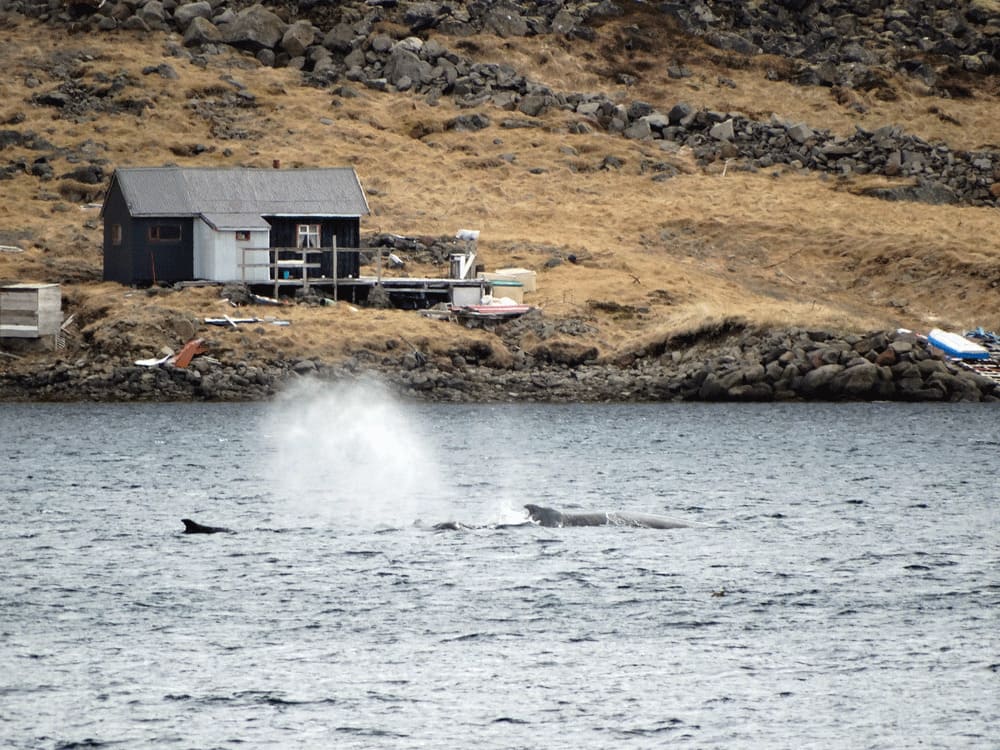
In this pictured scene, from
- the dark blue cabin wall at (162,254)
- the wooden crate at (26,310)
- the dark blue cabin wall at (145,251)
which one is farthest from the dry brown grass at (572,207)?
the wooden crate at (26,310)

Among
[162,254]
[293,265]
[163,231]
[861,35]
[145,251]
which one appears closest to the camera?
[293,265]

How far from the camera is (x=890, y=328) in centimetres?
8500

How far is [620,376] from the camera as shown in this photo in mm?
79250

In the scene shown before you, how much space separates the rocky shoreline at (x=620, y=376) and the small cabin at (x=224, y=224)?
751 centimetres

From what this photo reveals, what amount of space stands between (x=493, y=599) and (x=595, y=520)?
9.99 meters

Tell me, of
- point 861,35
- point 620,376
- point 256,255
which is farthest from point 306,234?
point 861,35

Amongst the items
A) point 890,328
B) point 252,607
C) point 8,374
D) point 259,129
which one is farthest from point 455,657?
point 259,129

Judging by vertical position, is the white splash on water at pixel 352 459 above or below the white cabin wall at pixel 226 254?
below

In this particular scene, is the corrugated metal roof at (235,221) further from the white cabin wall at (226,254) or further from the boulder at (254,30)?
the boulder at (254,30)

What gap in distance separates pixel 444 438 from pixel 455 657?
36001 millimetres

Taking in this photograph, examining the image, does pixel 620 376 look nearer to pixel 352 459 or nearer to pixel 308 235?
Result: pixel 308 235

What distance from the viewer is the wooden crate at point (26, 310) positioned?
3012 inches

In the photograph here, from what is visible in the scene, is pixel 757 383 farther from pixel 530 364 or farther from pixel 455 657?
pixel 455 657

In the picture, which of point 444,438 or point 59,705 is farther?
point 444,438
